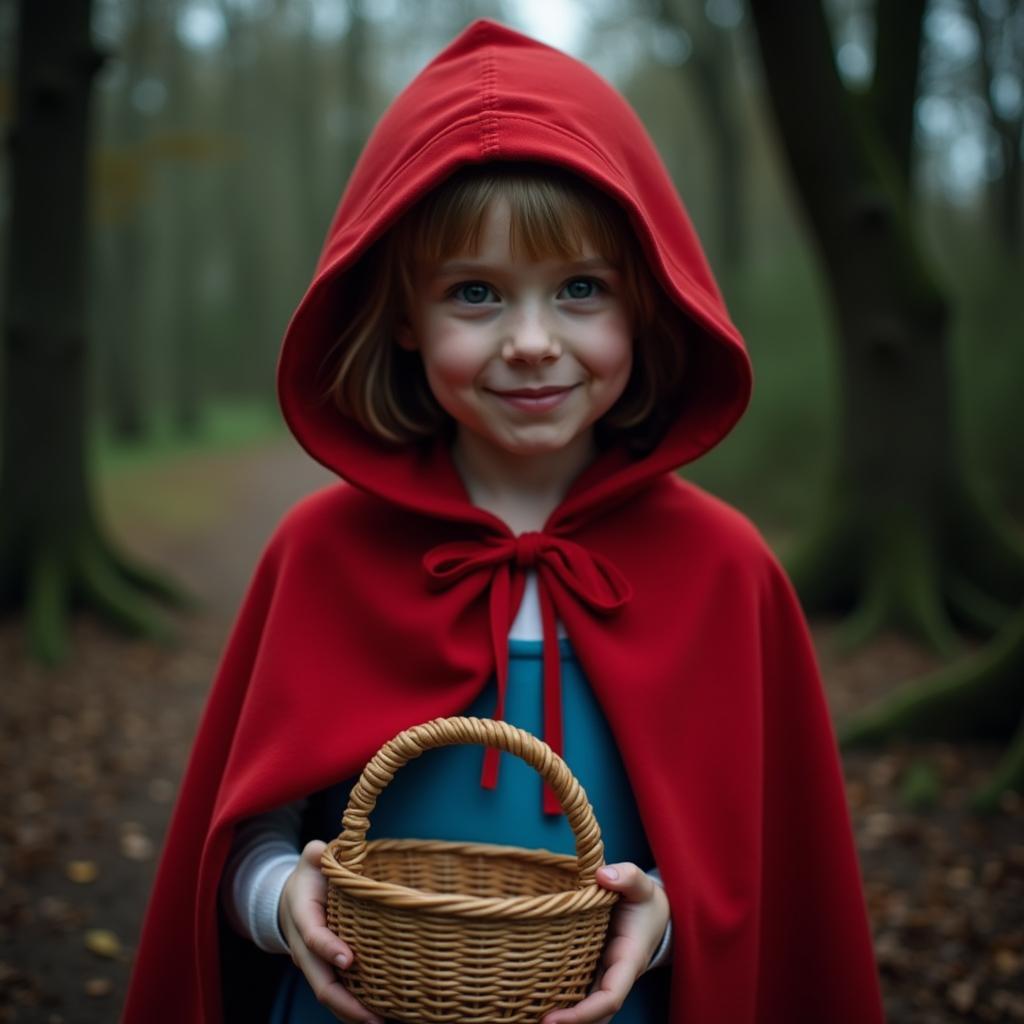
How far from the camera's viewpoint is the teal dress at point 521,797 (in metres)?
1.98

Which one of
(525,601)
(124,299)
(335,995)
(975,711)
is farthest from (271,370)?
(335,995)

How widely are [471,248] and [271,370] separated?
26.8 metres

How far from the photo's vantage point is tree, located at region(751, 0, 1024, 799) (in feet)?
21.4

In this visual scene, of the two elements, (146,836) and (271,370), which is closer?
(146,836)

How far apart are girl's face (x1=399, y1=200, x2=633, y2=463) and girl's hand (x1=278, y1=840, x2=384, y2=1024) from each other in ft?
2.74

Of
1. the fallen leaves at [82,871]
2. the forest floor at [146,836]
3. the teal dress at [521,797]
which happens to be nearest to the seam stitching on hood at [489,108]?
the teal dress at [521,797]

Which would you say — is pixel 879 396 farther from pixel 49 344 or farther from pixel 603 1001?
pixel 603 1001

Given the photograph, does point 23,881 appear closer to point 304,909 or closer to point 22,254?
point 304,909

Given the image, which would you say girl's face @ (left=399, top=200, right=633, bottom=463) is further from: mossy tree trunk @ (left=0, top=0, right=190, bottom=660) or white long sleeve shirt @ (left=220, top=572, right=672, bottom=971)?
mossy tree trunk @ (left=0, top=0, right=190, bottom=660)

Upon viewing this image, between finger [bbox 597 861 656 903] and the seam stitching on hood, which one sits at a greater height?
the seam stitching on hood

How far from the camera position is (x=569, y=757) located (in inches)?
79.9

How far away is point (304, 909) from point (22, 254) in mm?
6801

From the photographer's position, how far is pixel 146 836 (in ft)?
16.2

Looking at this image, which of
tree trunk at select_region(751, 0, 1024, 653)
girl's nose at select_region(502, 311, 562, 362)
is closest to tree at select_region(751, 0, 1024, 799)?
tree trunk at select_region(751, 0, 1024, 653)
